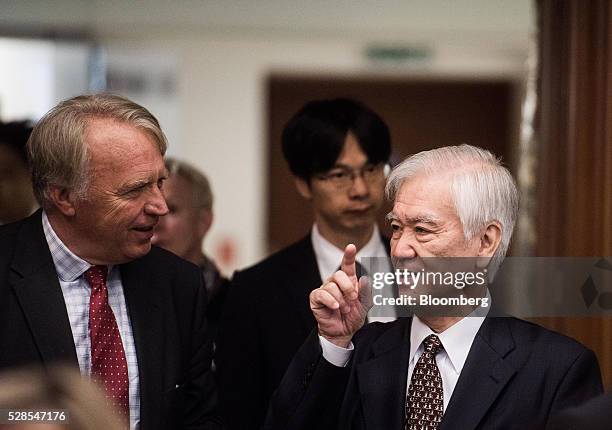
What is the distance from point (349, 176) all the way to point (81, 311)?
0.81 meters

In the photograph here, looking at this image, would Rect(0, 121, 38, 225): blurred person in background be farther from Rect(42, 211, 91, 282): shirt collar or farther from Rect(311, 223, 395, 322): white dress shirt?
Rect(311, 223, 395, 322): white dress shirt

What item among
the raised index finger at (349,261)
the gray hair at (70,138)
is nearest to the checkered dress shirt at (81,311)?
the gray hair at (70,138)

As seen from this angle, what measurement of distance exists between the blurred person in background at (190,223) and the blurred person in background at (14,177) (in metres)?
0.39

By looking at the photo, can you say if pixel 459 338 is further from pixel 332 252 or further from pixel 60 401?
pixel 60 401

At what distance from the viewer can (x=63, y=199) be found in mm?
2057

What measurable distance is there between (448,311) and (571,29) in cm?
109

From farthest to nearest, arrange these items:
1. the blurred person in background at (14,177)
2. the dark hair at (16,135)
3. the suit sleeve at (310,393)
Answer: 1. the dark hair at (16,135)
2. the blurred person in background at (14,177)
3. the suit sleeve at (310,393)

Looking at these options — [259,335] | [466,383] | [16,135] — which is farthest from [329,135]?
[16,135]

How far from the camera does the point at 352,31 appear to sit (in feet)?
20.6

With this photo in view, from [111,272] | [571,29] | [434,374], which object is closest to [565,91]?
[571,29]

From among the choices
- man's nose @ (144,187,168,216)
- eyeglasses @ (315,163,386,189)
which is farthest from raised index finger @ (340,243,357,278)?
eyeglasses @ (315,163,386,189)

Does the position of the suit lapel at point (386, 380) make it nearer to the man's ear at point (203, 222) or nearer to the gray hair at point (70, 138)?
the gray hair at point (70, 138)

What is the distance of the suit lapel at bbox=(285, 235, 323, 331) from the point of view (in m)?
2.41

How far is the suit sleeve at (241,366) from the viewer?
2.39 metres
